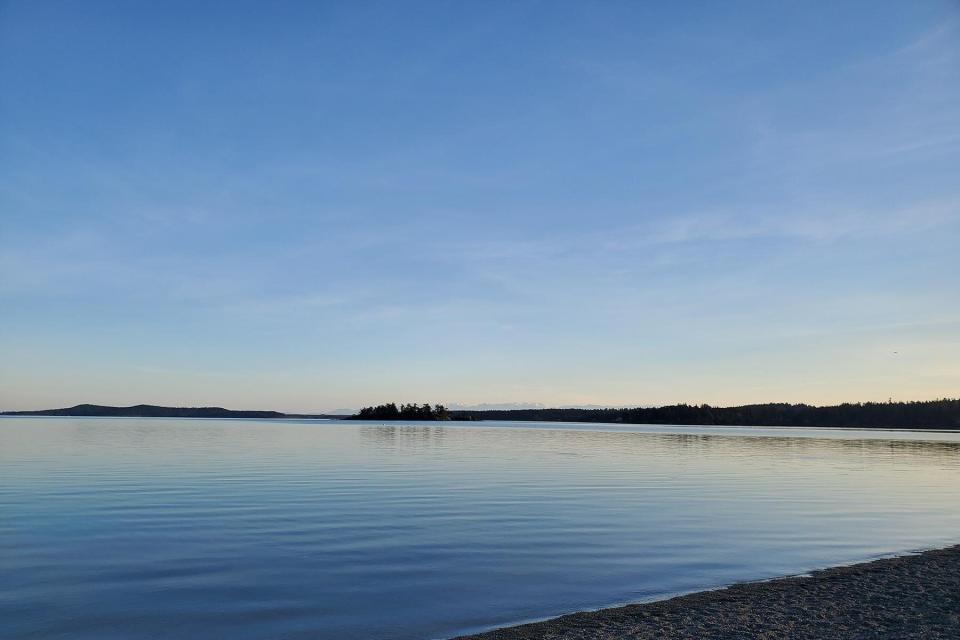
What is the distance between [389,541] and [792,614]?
39.5 ft

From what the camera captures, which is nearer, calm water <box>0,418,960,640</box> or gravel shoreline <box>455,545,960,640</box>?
gravel shoreline <box>455,545,960,640</box>

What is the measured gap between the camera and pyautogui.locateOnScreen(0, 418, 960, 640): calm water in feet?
48.1

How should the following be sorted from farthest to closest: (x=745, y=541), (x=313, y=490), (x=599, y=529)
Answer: (x=313, y=490), (x=599, y=529), (x=745, y=541)

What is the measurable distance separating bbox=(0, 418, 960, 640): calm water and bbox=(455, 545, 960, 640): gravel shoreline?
1.35 metres

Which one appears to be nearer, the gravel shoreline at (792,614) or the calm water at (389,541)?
the gravel shoreline at (792,614)

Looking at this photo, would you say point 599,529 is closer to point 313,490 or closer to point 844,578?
point 844,578

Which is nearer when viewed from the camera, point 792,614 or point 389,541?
point 792,614

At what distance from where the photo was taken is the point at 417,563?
19.1 metres

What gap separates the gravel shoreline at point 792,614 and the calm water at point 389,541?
1355 mm

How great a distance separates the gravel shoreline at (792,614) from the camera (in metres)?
12.5

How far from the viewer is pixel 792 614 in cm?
1377

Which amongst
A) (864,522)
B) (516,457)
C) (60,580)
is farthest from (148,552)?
(516,457)

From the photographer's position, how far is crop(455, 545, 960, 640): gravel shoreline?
12.5 m

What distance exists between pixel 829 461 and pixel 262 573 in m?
59.5
